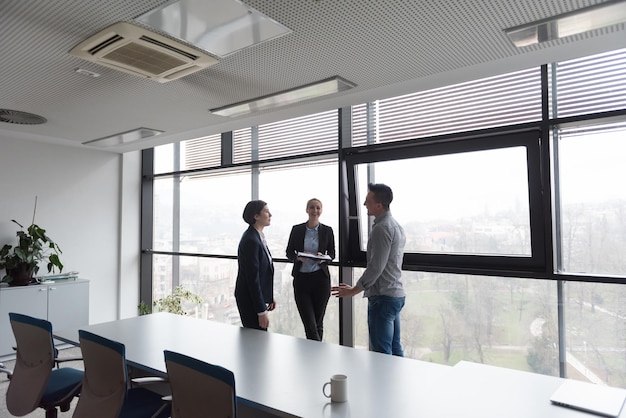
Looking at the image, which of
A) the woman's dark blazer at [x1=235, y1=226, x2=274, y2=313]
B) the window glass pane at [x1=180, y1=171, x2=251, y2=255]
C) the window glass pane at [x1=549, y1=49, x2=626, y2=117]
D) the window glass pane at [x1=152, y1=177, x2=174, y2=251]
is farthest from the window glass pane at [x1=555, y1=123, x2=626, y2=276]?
the window glass pane at [x1=152, y1=177, x2=174, y2=251]

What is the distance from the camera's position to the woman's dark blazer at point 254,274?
11.5ft

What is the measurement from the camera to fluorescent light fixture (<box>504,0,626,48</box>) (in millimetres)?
2250

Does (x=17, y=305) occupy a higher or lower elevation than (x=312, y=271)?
lower

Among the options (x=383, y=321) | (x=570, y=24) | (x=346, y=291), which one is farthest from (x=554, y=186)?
(x=346, y=291)

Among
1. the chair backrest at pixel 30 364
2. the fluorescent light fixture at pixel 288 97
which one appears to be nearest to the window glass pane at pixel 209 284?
the fluorescent light fixture at pixel 288 97

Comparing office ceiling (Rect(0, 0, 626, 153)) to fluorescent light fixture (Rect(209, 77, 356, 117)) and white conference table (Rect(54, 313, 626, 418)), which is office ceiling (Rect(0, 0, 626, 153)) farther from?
white conference table (Rect(54, 313, 626, 418))

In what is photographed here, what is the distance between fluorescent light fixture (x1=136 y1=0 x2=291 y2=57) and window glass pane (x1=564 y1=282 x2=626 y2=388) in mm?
2794

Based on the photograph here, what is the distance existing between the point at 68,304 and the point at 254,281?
11.9 feet

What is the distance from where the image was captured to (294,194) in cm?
524

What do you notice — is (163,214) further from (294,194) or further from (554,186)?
(554,186)

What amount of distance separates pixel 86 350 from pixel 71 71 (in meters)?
1.93

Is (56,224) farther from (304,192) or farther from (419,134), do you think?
(419,134)

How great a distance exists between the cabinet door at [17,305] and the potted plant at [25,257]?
0.15 m

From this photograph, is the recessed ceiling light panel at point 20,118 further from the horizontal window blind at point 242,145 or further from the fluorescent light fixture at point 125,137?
the horizontal window blind at point 242,145
